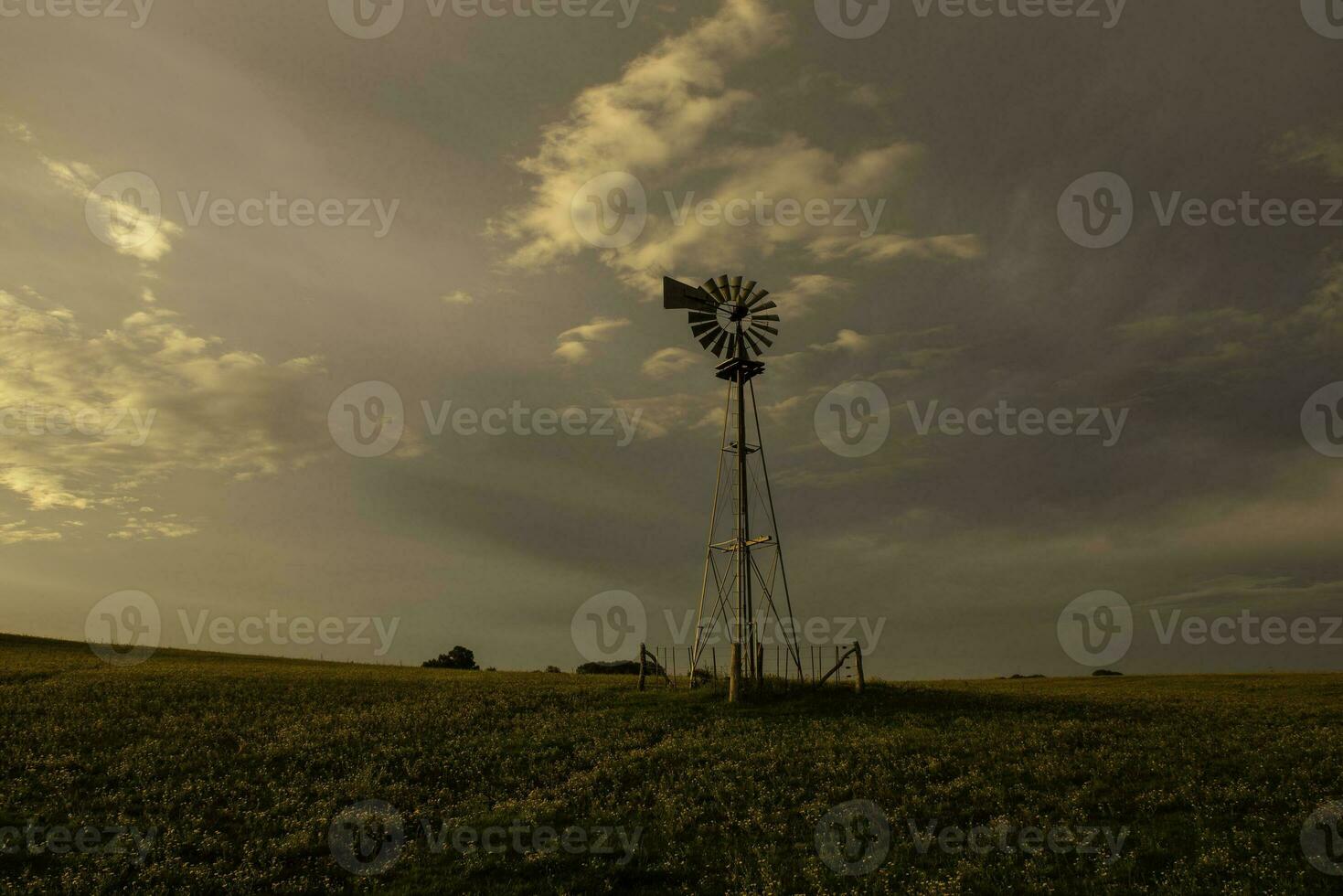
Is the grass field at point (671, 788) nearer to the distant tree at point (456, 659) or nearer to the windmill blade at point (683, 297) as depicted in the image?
the windmill blade at point (683, 297)

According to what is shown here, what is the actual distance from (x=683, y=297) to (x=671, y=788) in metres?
28.9

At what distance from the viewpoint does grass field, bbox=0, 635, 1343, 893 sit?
18531 millimetres

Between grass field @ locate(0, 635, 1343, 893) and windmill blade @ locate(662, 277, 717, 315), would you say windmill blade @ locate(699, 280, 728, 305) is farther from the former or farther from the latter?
grass field @ locate(0, 635, 1343, 893)

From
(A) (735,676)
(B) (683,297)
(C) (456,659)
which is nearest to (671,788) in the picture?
(A) (735,676)

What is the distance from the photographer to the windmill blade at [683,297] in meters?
45.4

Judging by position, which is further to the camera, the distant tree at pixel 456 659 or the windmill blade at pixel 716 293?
the distant tree at pixel 456 659

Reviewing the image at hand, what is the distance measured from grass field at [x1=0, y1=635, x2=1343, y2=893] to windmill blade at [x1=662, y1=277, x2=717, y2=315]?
21.7 m

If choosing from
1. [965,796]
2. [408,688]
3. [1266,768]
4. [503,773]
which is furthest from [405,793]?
[1266,768]

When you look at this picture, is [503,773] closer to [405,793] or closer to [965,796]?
[405,793]

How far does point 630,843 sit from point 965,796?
391 inches

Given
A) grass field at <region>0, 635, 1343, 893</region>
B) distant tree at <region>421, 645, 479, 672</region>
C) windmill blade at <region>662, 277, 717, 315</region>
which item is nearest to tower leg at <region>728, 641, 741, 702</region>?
grass field at <region>0, 635, 1343, 893</region>

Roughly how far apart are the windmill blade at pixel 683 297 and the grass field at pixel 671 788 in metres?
21.7

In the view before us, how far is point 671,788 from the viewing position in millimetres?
24312

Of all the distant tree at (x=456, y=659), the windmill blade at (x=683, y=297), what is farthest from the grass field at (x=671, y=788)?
the distant tree at (x=456, y=659)
